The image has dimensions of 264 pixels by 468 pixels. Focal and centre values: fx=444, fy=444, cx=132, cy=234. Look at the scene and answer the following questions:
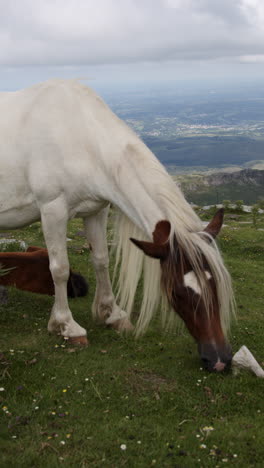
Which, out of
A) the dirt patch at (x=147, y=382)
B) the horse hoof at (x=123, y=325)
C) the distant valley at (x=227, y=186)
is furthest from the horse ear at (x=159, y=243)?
the distant valley at (x=227, y=186)

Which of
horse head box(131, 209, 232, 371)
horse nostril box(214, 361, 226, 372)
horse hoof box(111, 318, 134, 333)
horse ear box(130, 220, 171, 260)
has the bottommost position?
horse hoof box(111, 318, 134, 333)

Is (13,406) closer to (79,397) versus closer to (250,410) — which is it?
(79,397)

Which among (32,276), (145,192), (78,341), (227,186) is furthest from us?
(227,186)

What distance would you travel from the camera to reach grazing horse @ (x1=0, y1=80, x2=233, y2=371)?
20.8 feet

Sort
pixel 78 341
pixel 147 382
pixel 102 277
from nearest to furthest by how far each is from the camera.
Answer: pixel 147 382
pixel 78 341
pixel 102 277

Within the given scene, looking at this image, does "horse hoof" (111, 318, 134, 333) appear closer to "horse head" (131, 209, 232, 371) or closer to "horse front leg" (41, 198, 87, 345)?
"horse front leg" (41, 198, 87, 345)

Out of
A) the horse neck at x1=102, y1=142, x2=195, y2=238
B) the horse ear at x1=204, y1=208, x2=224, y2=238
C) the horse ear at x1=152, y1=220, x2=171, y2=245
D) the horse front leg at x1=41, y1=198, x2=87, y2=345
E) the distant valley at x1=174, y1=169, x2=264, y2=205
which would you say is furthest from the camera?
the distant valley at x1=174, y1=169, x2=264, y2=205

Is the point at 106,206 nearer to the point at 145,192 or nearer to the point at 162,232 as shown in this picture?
the point at 145,192

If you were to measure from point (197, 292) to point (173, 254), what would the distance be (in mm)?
634

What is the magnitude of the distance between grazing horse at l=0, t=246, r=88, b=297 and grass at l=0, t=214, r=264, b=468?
1.39 metres

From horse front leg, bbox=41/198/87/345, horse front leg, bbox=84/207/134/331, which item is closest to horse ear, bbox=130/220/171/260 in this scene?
horse front leg, bbox=41/198/87/345

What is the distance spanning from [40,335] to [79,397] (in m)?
2.54

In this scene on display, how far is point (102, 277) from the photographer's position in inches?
371

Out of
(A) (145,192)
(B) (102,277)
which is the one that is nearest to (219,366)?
(A) (145,192)
